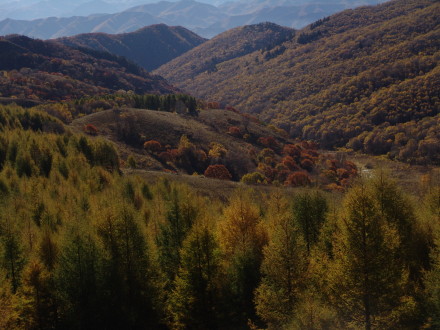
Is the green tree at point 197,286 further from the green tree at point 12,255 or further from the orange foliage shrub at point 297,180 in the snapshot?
the orange foliage shrub at point 297,180

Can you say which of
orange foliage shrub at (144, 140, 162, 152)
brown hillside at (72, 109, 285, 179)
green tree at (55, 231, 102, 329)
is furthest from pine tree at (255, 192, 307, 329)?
orange foliage shrub at (144, 140, 162, 152)

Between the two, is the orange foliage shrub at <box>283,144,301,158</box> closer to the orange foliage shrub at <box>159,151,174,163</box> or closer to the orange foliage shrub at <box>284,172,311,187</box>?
the orange foliage shrub at <box>284,172,311,187</box>

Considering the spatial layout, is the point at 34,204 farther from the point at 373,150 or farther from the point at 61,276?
the point at 373,150

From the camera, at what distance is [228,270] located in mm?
34875

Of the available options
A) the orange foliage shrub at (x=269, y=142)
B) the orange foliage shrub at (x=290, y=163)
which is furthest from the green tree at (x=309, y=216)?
the orange foliage shrub at (x=269, y=142)

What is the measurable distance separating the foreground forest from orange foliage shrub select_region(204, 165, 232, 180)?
78.2 meters

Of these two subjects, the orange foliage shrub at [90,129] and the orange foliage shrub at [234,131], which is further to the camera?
the orange foliage shrub at [234,131]

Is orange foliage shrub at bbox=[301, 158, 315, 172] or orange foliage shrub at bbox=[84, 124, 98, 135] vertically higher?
orange foliage shrub at bbox=[84, 124, 98, 135]

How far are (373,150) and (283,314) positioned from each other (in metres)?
174

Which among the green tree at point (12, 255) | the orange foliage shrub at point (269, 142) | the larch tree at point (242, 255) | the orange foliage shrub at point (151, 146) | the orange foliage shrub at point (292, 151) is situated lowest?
the orange foliage shrub at point (292, 151)

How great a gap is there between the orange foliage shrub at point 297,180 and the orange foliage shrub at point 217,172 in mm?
20606

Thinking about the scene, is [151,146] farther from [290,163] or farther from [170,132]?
[290,163]

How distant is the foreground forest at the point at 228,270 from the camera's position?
24266 mm

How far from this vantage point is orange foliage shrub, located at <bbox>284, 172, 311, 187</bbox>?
125562 mm
